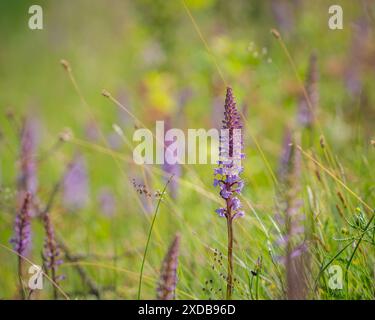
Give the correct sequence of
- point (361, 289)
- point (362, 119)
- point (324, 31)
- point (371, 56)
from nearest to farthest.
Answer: point (361, 289) < point (362, 119) < point (371, 56) < point (324, 31)

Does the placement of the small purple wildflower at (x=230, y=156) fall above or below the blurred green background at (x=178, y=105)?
below

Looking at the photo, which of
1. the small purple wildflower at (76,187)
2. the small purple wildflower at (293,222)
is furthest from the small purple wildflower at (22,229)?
the small purple wildflower at (76,187)

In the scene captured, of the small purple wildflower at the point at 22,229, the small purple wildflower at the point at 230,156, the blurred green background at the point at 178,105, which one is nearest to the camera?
the small purple wildflower at the point at 230,156

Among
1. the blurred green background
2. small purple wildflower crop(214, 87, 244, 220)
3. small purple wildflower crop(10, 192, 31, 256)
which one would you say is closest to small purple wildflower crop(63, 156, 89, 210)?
the blurred green background

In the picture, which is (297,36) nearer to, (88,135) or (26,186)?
(88,135)

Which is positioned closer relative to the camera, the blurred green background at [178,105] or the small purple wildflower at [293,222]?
the small purple wildflower at [293,222]

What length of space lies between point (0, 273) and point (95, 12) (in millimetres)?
7393

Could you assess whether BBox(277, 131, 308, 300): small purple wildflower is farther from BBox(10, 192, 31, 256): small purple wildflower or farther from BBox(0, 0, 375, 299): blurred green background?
BBox(10, 192, 31, 256): small purple wildflower

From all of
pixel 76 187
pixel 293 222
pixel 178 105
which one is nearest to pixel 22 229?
pixel 293 222

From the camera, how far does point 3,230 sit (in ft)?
14.8

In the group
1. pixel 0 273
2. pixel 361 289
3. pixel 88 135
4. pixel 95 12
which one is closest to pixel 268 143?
pixel 88 135

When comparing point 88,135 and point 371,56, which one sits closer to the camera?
point 88,135

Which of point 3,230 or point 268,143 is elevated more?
point 268,143

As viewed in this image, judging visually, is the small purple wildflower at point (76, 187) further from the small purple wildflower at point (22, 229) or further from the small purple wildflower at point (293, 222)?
the small purple wildflower at point (22, 229)
